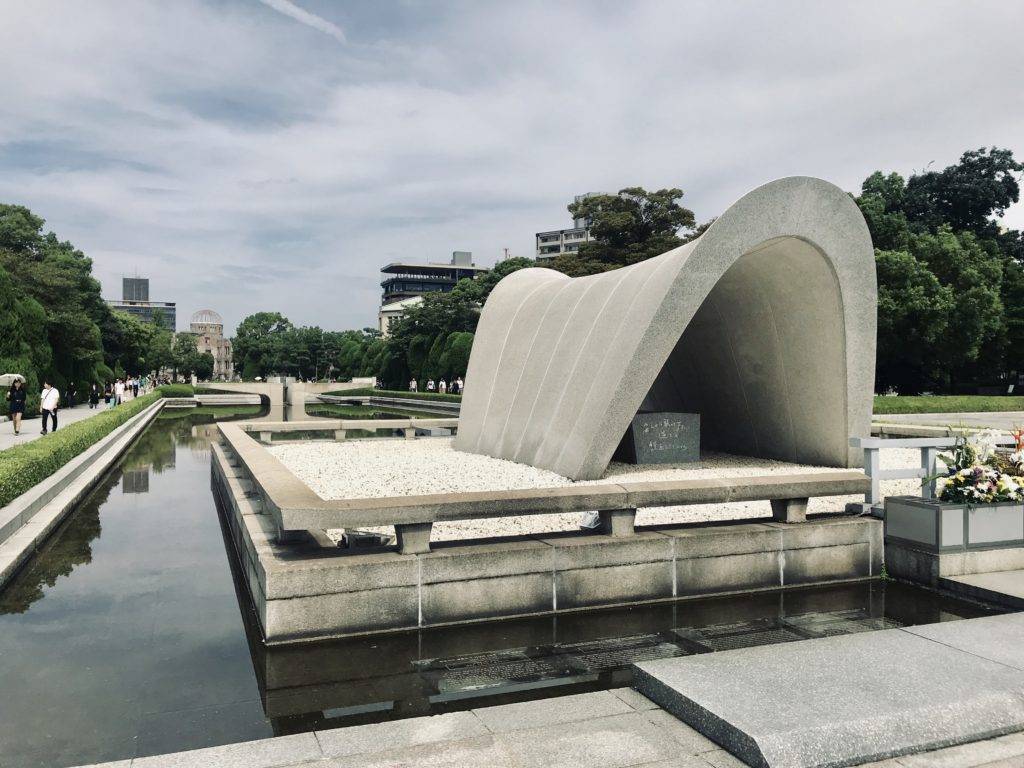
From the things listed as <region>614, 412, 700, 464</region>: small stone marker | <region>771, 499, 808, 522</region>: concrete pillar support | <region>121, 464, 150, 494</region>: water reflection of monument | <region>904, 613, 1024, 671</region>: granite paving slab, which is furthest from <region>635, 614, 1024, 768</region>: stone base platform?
<region>121, 464, 150, 494</region>: water reflection of monument

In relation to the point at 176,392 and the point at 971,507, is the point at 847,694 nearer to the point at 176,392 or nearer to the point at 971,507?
the point at 971,507

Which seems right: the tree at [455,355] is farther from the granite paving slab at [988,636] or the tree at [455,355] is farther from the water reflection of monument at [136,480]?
the granite paving slab at [988,636]

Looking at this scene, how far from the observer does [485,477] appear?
38.8 feet

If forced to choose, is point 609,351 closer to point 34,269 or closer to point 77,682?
point 77,682

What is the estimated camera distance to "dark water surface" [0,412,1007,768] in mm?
4727

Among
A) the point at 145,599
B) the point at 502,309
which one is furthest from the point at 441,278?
the point at 145,599

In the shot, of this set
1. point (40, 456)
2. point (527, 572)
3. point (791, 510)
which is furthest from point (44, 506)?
point (791, 510)

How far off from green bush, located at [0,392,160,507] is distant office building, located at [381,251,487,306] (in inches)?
4691

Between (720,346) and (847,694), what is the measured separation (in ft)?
33.9

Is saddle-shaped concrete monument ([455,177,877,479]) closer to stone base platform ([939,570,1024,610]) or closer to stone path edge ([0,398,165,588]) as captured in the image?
stone base platform ([939,570,1024,610])

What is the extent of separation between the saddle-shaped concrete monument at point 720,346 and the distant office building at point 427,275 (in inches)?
4898

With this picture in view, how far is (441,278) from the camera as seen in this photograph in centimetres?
14112

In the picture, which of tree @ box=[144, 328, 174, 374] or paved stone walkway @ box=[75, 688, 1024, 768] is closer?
paved stone walkway @ box=[75, 688, 1024, 768]

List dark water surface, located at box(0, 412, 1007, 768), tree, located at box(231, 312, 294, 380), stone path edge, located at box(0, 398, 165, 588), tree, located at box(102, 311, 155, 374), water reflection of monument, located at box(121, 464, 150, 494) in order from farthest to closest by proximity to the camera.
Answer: tree, located at box(231, 312, 294, 380), tree, located at box(102, 311, 155, 374), water reflection of monument, located at box(121, 464, 150, 494), stone path edge, located at box(0, 398, 165, 588), dark water surface, located at box(0, 412, 1007, 768)
